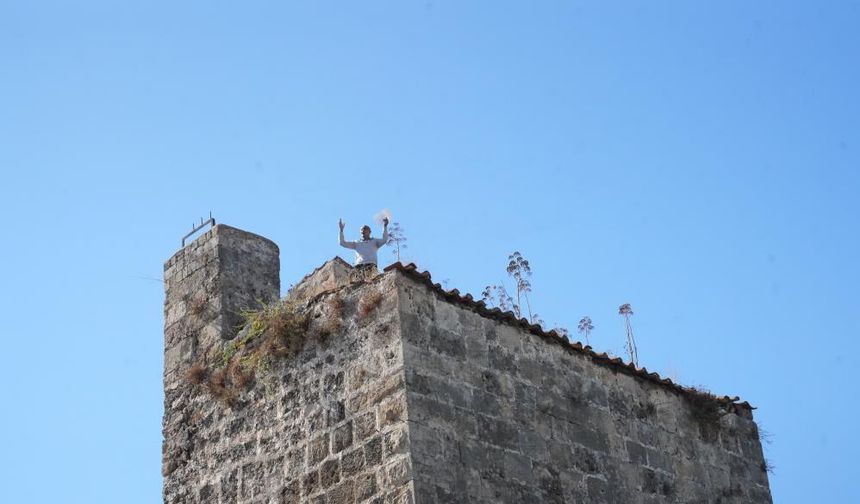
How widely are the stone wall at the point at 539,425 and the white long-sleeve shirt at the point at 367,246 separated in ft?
7.36

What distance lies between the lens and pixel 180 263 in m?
13.4

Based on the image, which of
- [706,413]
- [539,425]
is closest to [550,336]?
[539,425]

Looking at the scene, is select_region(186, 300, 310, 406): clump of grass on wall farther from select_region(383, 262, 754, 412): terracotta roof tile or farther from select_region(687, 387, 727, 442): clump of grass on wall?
select_region(687, 387, 727, 442): clump of grass on wall

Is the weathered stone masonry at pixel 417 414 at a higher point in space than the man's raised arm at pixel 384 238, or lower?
lower

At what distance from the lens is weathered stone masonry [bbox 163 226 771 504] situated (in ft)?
34.3

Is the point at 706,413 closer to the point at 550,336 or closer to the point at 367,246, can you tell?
the point at 550,336

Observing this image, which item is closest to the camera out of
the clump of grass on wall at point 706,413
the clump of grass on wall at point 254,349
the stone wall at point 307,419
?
the stone wall at point 307,419

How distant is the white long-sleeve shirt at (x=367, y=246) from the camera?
1330 centimetres

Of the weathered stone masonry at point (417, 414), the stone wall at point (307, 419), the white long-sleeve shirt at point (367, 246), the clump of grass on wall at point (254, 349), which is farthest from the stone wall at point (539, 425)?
the white long-sleeve shirt at point (367, 246)

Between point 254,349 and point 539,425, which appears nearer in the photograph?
point 539,425

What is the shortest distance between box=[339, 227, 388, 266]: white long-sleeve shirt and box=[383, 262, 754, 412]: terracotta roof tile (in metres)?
2.18

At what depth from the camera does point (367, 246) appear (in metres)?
13.4

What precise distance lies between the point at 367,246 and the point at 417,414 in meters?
3.38

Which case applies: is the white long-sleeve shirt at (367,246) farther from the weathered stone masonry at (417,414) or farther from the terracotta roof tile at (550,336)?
the terracotta roof tile at (550,336)
